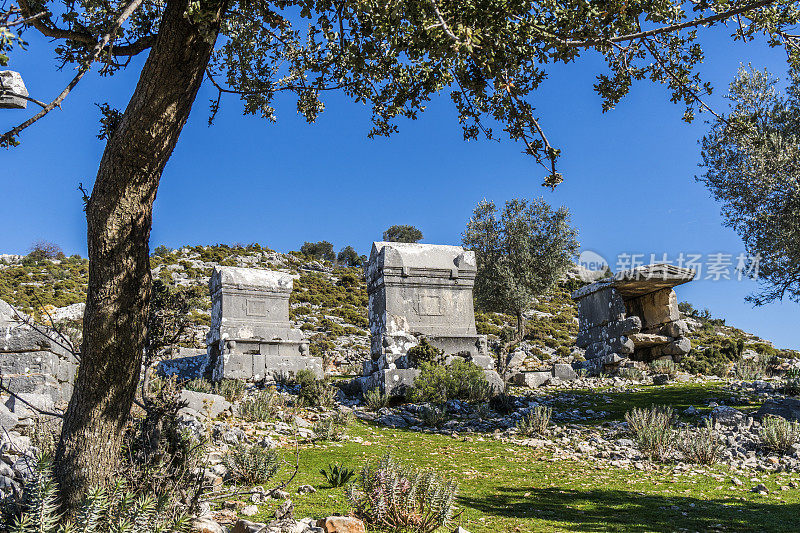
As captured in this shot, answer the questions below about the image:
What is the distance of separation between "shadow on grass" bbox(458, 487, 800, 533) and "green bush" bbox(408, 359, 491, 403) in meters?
5.33

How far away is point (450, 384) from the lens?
12062mm

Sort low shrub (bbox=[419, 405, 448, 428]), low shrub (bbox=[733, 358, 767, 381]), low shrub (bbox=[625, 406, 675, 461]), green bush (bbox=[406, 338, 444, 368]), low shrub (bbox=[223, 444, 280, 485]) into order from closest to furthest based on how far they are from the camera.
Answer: low shrub (bbox=[223, 444, 280, 485])
low shrub (bbox=[625, 406, 675, 461])
low shrub (bbox=[419, 405, 448, 428])
green bush (bbox=[406, 338, 444, 368])
low shrub (bbox=[733, 358, 767, 381])

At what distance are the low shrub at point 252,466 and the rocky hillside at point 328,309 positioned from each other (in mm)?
13630

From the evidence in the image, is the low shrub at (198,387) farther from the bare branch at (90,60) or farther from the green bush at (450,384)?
the bare branch at (90,60)

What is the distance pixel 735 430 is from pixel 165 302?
8627mm

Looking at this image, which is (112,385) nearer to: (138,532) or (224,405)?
(138,532)

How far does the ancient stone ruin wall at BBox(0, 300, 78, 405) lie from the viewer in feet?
29.6

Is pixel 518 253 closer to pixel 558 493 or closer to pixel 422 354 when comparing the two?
pixel 422 354

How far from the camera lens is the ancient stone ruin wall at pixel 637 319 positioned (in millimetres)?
17328

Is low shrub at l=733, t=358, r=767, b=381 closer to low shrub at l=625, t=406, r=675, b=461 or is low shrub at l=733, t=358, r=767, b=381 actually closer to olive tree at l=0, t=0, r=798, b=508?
low shrub at l=625, t=406, r=675, b=461

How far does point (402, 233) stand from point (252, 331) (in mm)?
51094

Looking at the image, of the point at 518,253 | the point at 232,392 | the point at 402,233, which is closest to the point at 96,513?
the point at 232,392

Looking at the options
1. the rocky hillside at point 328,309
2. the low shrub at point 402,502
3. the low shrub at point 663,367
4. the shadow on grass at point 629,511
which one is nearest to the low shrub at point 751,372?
the rocky hillside at point 328,309

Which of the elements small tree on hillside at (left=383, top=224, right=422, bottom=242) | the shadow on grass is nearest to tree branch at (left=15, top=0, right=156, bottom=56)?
the shadow on grass
